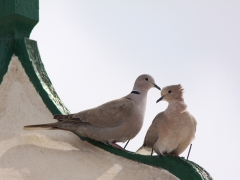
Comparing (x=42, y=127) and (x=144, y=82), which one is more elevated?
(x=144, y=82)

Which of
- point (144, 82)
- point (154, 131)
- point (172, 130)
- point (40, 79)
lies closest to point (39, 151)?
point (40, 79)

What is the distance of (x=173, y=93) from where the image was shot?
5.00 meters

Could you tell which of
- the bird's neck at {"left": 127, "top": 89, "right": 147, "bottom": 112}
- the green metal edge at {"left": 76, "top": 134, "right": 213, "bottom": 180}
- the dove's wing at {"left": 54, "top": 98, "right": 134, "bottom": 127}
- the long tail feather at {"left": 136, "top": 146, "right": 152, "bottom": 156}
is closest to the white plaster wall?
the green metal edge at {"left": 76, "top": 134, "right": 213, "bottom": 180}

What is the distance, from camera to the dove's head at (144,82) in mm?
5574

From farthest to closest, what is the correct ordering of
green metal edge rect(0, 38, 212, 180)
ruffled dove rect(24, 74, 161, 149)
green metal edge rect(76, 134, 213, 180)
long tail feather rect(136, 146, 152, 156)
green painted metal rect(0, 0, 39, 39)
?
green painted metal rect(0, 0, 39, 39), long tail feather rect(136, 146, 152, 156), ruffled dove rect(24, 74, 161, 149), green metal edge rect(0, 38, 212, 180), green metal edge rect(76, 134, 213, 180)

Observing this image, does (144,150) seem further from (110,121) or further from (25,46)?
(25,46)

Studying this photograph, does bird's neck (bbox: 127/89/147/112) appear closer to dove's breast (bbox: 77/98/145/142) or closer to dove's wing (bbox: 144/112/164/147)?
dove's breast (bbox: 77/98/145/142)

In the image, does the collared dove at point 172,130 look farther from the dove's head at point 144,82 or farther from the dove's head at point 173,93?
the dove's head at point 144,82

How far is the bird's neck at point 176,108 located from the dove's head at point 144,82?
0.73 metres

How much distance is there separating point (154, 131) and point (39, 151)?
0.85 m

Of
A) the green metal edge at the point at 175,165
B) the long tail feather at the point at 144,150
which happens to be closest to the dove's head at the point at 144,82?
the long tail feather at the point at 144,150

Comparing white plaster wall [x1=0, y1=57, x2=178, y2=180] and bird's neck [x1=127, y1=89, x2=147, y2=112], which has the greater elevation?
bird's neck [x1=127, y1=89, x2=147, y2=112]

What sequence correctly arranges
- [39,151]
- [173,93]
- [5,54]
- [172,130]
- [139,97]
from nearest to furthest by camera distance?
1. [39,151]
2. [172,130]
3. [173,93]
4. [5,54]
5. [139,97]

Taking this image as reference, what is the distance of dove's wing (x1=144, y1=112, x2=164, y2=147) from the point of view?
4812 millimetres
